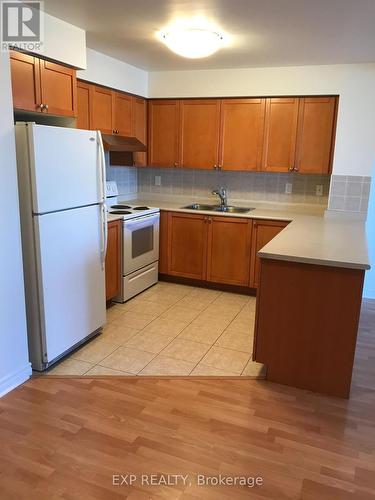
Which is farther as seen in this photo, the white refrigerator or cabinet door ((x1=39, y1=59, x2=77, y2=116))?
cabinet door ((x1=39, y1=59, x2=77, y2=116))

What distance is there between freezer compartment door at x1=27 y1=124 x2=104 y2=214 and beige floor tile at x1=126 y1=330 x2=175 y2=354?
1134 millimetres

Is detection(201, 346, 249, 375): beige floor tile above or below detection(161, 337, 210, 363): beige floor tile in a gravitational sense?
below

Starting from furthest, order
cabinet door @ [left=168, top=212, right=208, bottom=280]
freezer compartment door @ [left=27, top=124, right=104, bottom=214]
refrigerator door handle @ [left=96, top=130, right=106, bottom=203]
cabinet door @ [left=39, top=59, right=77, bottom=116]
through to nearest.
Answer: cabinet door @ [left=168, top=212, right=208, bottom=280], refrigerator door handle @ [left=96, top=130, right=106, bottom=203], cabinet door @ [left=39, top=59, right=77, bottom=116], freezer compartment door @ [left=27, top=124, right=104, bottom=214]

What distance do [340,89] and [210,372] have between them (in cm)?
295

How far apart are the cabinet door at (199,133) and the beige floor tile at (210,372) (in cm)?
245

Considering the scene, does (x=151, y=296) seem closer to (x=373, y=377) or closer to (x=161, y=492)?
(x=373, y=377)

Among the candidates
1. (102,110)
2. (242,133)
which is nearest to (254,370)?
(242,133)

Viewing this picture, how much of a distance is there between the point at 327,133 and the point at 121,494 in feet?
11.9

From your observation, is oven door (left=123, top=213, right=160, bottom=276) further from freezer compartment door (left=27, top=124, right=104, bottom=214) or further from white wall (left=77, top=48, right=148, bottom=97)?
white wall (left=77, top=48, right=148, bottom=97)

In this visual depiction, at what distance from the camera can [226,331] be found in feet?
11.4

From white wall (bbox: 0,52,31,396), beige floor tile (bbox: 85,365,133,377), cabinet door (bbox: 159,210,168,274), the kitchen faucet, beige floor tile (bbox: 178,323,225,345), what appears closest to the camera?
white wall (bbox: 0,52,31,396)

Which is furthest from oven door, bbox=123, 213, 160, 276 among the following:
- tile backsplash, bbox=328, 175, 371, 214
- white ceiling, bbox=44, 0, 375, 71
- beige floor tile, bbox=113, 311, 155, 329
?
tile backsplash, bbox=328, 175, 371, 214

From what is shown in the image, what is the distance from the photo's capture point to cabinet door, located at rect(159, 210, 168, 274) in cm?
458

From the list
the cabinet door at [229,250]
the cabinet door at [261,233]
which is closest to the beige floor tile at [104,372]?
the cabinet door at [261,233]
